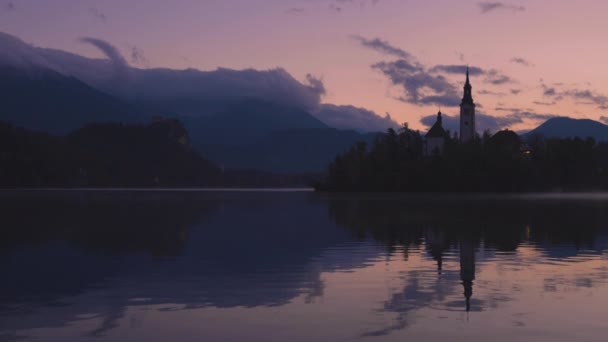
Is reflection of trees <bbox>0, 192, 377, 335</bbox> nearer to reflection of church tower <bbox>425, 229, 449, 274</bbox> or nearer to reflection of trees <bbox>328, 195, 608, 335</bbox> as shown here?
reflection of trees <bbox>328, 195, 608, 335</bbox>

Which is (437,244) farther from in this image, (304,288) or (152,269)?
(304,288)

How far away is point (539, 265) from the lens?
32000 mm

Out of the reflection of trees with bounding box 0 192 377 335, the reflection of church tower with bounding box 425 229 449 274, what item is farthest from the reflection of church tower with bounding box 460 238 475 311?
the reflection of trees with bounding box 0 192 377 335

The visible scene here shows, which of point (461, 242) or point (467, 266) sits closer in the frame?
point (467, 266)

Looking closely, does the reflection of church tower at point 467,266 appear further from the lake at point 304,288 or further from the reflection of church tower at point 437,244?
the reflection of church tower at point 437,244

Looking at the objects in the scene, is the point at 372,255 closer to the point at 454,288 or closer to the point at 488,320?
the point at 454,288

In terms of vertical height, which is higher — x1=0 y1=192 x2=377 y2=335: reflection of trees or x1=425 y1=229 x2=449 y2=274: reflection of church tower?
x1=425 y1=229 x2=449 y2=274: reflection of church tower

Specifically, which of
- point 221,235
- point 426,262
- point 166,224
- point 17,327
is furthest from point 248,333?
point 166,224

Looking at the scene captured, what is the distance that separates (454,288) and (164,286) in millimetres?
10049

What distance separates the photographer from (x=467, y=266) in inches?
1236

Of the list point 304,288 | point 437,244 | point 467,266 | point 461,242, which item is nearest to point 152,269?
point 304,288

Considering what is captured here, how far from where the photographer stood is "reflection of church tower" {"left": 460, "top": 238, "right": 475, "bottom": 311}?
23750 millimetres

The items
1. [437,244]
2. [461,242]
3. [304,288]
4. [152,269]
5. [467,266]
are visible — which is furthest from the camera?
[461,242]

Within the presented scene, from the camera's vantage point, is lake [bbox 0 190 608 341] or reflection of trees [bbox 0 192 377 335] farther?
reflection of trees [bbox 0 192 377 335]
